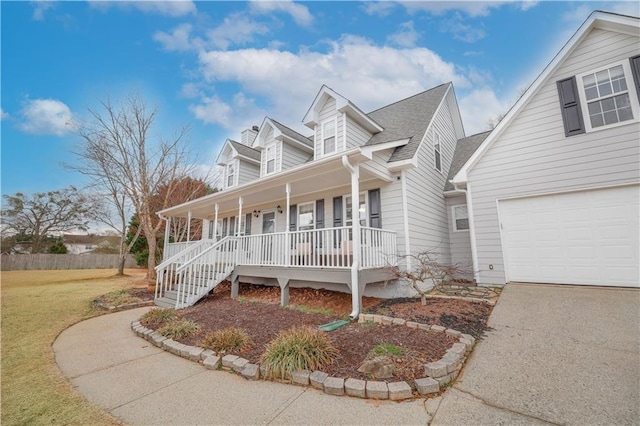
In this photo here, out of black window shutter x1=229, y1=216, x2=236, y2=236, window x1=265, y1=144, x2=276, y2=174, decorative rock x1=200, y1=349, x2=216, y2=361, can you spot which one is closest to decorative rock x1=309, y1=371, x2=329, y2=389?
decorative rock x1=200, y1=349, x2=216, y2=361

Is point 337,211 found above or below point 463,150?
below

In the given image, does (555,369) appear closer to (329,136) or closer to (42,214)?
(329,136)

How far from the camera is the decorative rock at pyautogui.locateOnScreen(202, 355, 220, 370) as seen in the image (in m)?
3.80

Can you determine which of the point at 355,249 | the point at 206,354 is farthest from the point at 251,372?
the point at 355,249

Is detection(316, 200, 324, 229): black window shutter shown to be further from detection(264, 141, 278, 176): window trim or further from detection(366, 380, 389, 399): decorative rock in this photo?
detection(366, 380, 389, 399): decorative rock

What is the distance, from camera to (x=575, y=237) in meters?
6.69

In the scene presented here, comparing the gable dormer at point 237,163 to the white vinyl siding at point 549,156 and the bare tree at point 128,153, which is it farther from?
the white vinyl siding at point 549,156

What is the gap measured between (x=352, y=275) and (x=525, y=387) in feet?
11.2

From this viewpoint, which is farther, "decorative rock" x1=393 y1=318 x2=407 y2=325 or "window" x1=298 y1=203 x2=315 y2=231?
"window" x1=298 y1=203 x2=315 y2=231

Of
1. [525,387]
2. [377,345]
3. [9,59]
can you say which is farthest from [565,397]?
[9,59]

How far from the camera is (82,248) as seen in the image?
41.2 metres

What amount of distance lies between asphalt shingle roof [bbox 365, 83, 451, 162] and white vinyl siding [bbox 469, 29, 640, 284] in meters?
2.24

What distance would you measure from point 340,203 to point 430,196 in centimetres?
328

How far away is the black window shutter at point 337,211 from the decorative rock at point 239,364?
18.9 ft
